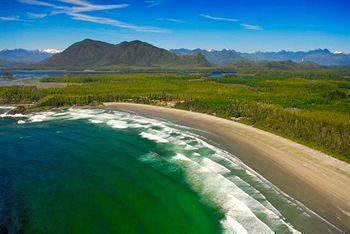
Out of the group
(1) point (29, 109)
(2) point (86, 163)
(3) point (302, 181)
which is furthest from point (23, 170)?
(1) point (29, 109)

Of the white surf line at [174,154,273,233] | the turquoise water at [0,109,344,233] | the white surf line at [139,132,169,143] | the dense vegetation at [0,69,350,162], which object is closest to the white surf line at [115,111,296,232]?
the white surf line at [139,132,169,143]

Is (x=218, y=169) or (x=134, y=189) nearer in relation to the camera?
(x=134, y=189)

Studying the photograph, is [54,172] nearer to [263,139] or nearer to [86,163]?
[86,163]

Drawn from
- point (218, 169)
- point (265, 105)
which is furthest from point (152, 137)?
point (265, 105)

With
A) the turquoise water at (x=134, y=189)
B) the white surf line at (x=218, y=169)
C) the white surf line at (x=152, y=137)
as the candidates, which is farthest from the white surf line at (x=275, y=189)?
the white surf line at (x=152, y=137)

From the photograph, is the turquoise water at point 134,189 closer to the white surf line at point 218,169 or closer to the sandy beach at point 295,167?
the white surf line at point 218,169

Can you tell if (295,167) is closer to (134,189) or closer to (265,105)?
(134,189)
